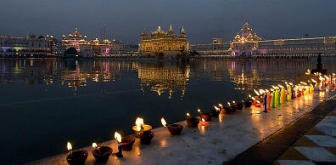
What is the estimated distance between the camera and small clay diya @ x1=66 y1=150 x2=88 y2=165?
741cm

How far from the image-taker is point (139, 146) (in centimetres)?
909

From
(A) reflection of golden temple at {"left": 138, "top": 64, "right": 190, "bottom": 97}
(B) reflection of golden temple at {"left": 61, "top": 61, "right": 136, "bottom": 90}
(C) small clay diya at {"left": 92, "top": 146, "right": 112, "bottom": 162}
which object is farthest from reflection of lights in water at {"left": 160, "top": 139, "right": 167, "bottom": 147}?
(B) reflection of golden temple at {"left": 61, "top": 61, "right": 136, "bottom": 90}

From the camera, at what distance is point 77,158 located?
24.6ft

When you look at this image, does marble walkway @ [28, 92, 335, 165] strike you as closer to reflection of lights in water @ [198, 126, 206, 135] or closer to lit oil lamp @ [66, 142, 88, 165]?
reflection of lights in water @ [198, 126, 206, 135]

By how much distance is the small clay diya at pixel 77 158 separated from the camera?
24.3ft

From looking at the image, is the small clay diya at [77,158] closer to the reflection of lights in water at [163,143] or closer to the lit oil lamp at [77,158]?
the lit oil lamp at [77,158]

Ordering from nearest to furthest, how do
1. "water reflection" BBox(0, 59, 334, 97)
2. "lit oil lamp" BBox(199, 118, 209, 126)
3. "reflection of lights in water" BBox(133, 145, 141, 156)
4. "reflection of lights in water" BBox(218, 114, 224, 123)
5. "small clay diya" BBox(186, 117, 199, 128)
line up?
"reflection of lights in water" BBox(133, 145, 141, 156) → "small clay diya" BBox(186, 117, 199, 128) → "lit oil lamp" BBox(199, 118, 209, 126) → "reflection of lights in water" BBox(218, 114, 224, 123) → "water reflection" BBox(0, 59, 334, 97)

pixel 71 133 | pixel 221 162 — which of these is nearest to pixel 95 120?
pixel 71 133

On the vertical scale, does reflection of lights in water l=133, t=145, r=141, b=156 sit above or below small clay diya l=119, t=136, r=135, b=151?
below

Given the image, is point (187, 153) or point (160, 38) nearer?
point (187, 153)

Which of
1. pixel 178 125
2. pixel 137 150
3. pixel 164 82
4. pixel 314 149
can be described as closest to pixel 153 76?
pixel 164 82

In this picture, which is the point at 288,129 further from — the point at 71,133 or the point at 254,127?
the point at 71,133

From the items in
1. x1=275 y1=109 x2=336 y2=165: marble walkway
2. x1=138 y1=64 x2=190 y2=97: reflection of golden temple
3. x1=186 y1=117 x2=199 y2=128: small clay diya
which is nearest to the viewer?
x1=275 y1=109 x2=336 y2=165: marble walkway

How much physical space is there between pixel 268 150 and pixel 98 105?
14242 millimetres
